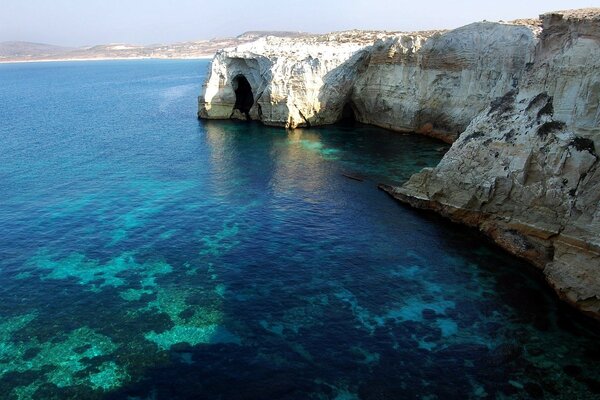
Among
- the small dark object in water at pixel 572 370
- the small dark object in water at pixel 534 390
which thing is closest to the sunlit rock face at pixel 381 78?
the small dark object in water at pixel 572 370

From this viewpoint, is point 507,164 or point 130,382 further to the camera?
point 507,164

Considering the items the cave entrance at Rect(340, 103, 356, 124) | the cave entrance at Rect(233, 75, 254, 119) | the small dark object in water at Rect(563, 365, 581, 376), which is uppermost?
the cave entrance at Rect(233, 75, 254, 119)

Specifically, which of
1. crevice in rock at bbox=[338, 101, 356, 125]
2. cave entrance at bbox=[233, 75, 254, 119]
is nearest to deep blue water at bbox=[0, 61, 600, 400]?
crevice in rock at bbox=[338, 101, 356, 125]

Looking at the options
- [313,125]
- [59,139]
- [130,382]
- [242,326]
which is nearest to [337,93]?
[313,125]

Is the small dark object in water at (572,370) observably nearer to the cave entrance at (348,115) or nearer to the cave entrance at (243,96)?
the cave entrance at (348,115)

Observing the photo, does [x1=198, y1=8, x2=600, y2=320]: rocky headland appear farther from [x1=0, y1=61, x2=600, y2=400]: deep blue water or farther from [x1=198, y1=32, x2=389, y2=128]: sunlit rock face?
[x1=198, y1=32, x2=389, y2=128]: sunlit rock face

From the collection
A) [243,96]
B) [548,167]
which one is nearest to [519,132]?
[548,167]

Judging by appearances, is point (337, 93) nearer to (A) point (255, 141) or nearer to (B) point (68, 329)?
(A) point (255, 141)
